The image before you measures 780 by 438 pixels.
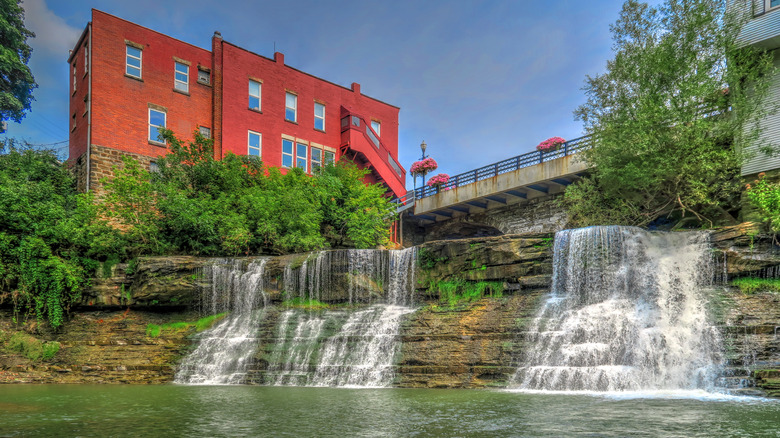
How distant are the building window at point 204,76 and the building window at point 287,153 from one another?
5.16 meters

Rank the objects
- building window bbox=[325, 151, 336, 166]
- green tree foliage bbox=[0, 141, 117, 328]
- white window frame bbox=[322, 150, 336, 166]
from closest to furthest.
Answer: green tree foliage bbox=[0, 141, 117, 328], building window bbox=[325, 151, 336, 166], white window frame bbox=[322, 150, 336, 166]

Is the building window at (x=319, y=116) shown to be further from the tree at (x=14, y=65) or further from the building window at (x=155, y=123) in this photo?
the tree at (x=14, y=65)

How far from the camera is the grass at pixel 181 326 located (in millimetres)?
19766

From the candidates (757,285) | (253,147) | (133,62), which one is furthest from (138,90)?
(757,285)

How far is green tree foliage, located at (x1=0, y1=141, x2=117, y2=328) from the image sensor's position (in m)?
19.9

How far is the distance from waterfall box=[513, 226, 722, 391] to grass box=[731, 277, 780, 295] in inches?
34.8

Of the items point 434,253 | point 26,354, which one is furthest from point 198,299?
point 434,253

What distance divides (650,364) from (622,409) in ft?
15.8

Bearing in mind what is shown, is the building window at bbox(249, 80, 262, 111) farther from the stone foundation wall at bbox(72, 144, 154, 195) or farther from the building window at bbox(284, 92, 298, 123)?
the stone foundation wall at bbox(72, 144, 154, 195)

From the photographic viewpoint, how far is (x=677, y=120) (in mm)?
20719

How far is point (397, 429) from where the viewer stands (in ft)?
25.7

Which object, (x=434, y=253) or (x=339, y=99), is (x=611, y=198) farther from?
(x=339, y=99)

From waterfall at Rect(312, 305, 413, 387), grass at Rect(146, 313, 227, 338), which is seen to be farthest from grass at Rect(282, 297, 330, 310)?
waterfall at Rect(312, 305, 413, 387)

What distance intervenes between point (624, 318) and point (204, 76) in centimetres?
2466
